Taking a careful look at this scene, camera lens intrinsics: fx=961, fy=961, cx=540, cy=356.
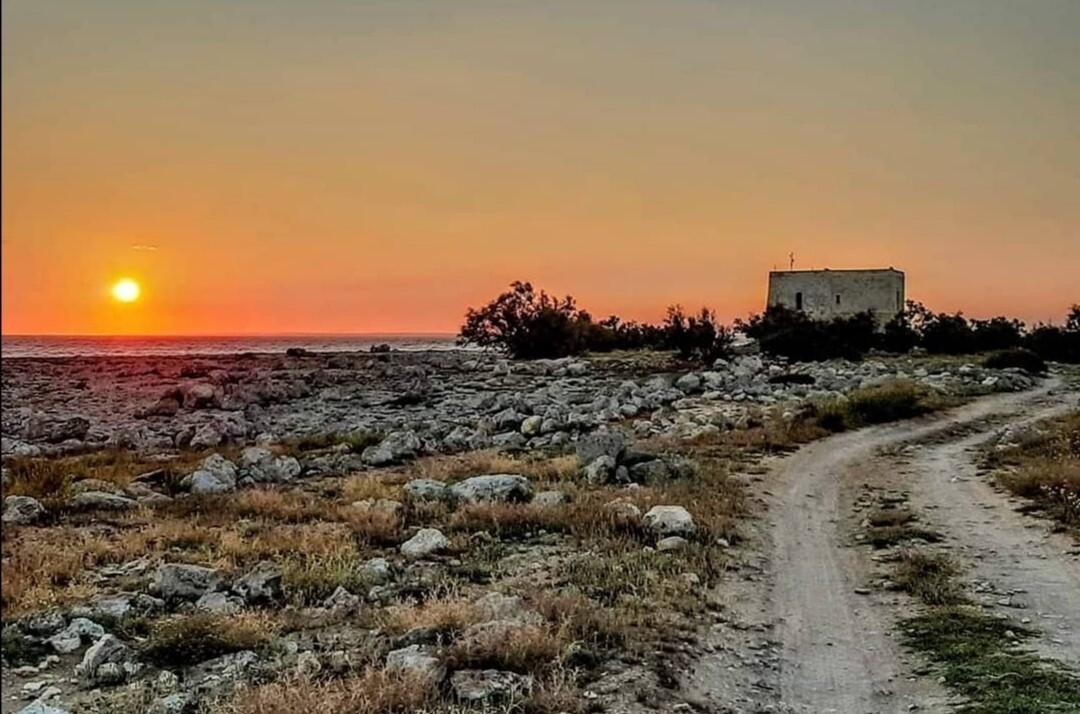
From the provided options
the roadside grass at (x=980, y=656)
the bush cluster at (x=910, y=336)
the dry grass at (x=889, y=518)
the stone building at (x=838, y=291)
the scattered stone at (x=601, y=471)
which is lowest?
the roadside grass at (x=980, y=656)

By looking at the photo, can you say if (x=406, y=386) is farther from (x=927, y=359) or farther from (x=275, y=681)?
(x=275, y=681)

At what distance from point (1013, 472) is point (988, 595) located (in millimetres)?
8008

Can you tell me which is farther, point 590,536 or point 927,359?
point 927,359

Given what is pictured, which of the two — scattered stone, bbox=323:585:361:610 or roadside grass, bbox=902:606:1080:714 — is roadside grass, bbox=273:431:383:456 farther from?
roadside grass, bbox=902:606:1080:714

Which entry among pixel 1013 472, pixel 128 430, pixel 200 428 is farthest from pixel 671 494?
pixel 128 430

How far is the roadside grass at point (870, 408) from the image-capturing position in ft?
79.8

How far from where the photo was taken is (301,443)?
22.4m

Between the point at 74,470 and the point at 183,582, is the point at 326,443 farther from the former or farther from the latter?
the point at 183,582

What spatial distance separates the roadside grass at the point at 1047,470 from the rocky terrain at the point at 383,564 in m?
3.59

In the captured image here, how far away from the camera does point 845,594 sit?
10.0m

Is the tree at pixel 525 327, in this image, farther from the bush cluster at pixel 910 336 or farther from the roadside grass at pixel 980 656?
the roadside grass at pixel 980 656

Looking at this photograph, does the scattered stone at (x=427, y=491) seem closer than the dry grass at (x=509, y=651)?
No

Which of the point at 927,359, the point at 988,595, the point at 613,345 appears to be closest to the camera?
the point at 988,595

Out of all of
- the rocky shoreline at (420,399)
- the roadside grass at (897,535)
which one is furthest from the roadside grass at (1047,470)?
the rocky shoreline at (420,399)
